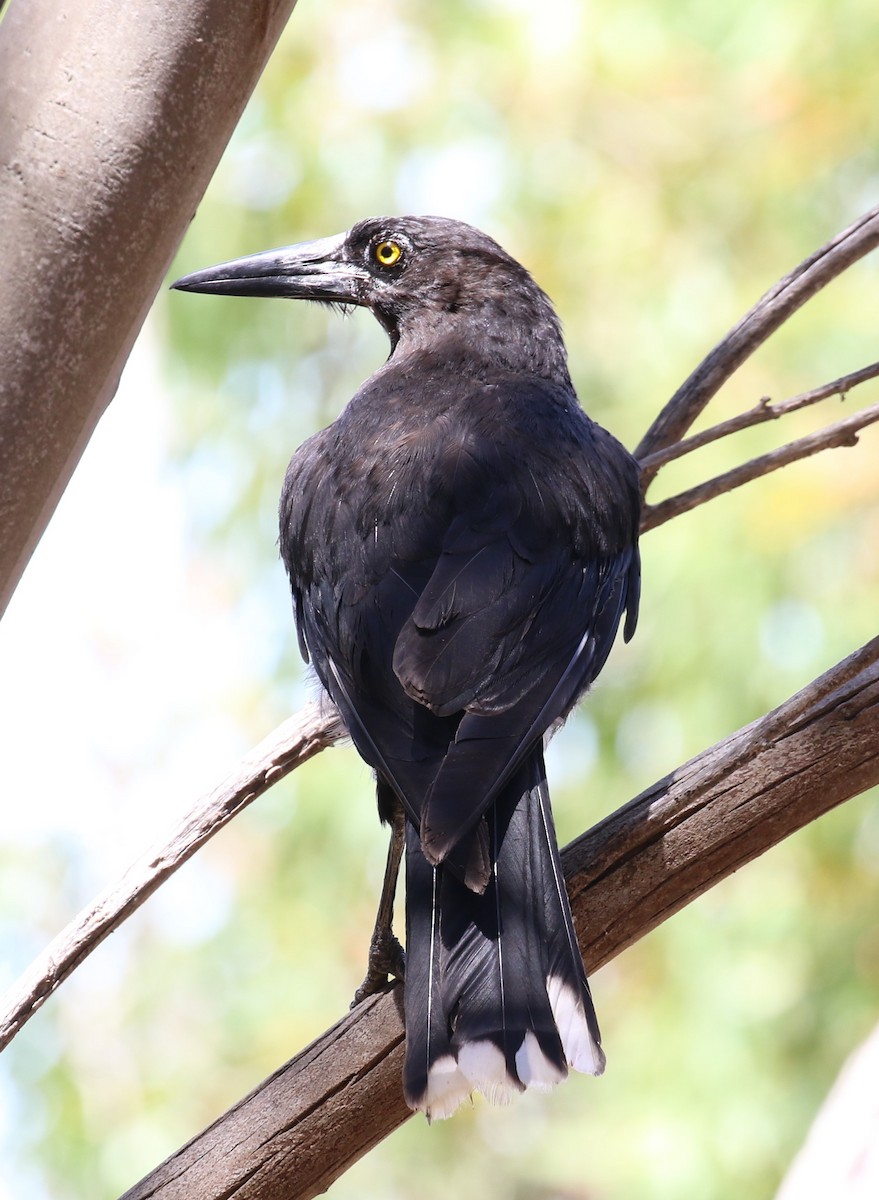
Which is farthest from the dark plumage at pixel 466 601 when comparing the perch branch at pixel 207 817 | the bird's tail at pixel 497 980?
the perch branch at pixel 207 817

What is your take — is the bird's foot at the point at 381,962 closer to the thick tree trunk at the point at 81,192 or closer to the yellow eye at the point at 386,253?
the thick tree trunk at the point at 81,192

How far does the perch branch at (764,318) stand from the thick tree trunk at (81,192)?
1.16 metres

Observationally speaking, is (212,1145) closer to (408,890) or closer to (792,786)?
(408,890)

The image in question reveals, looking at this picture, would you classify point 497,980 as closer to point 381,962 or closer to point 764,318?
point 381,962

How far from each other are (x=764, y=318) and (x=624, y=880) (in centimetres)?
117

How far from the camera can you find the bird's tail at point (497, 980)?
6.03 ft

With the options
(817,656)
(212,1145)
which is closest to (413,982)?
(212,1145)

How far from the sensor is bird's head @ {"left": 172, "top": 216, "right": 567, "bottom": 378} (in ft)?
10.4

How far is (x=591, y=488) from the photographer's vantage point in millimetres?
2576

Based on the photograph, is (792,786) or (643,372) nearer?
(792,786)

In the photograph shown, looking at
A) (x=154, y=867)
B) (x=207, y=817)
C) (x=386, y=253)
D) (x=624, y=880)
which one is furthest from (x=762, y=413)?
(x=154, y=867)

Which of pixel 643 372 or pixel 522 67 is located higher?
pixel 522 67

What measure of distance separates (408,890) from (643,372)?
3.70 meters

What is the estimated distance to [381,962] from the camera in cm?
232
